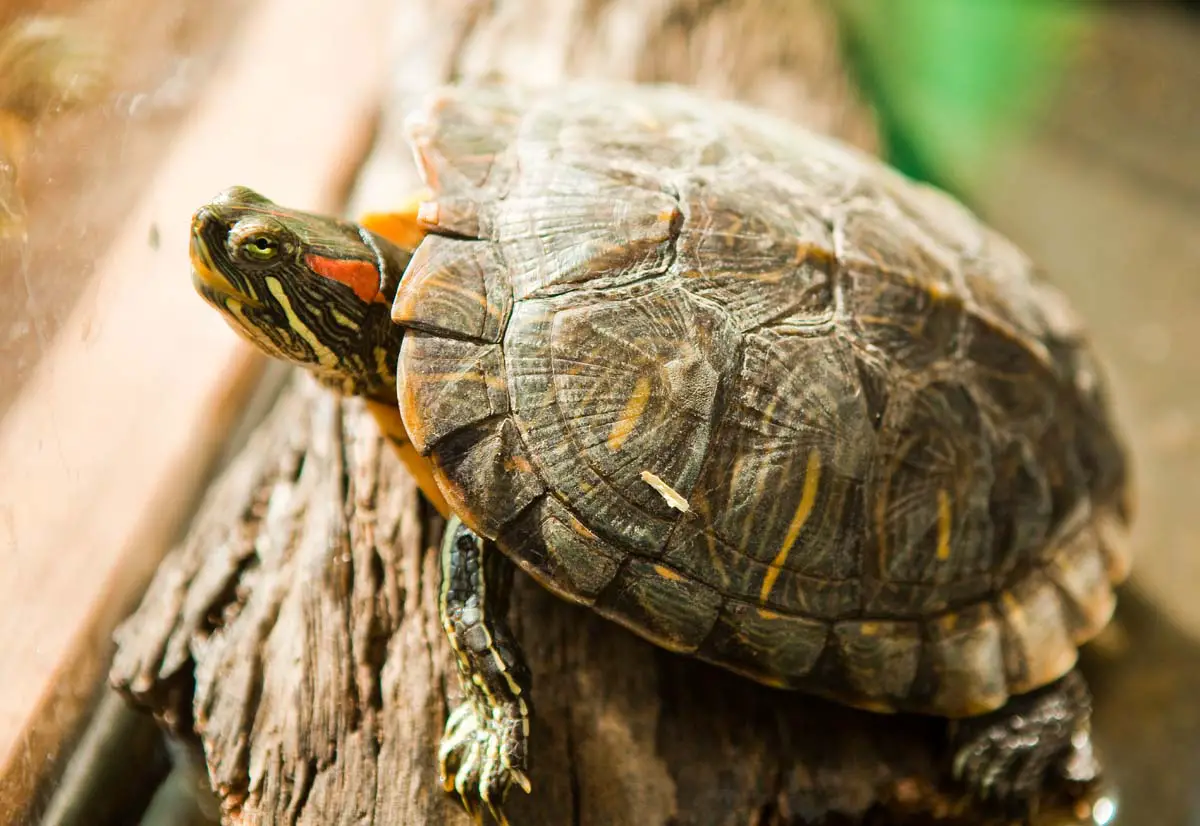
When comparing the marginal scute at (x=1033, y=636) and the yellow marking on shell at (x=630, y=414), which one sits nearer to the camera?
the yellow marking on shell at (x=630, y=414)

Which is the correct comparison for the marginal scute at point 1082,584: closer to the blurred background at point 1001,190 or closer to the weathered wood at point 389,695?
the weathered wood at point 389,695

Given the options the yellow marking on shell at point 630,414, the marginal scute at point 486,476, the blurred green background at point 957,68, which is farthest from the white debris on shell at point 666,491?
the blurred green background at point 957,68

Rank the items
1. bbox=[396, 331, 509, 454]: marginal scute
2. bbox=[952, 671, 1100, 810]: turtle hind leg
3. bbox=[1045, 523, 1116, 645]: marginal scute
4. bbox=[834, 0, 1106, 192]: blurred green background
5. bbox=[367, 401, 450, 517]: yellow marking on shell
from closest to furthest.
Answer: bbox=[396, 331, 509, 454]: marginal scute < bbox=[367, 401, 450, 517]: yellow marking on shell < bbox=[952, 671, 1100, 810]: turtle hind leg < bbox=[1045, 523, 1116, 645]: marginal scute < bbox=[834, 0, 1106, 192]: blurred green background

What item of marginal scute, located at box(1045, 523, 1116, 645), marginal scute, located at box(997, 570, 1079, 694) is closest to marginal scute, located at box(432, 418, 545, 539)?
marginal scute, located at box(997, 570, 1079, 694)

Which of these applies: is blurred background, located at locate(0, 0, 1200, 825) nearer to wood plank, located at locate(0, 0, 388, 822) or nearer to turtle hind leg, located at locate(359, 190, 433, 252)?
wood plank, located at locate(0, 0, 388, 822)

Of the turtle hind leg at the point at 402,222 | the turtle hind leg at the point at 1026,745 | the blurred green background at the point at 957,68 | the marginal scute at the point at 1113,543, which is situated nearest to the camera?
the turtle hind leg at the point at 402,222

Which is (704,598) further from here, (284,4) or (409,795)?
(284,4)

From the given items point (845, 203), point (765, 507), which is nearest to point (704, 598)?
point (765, 507)
